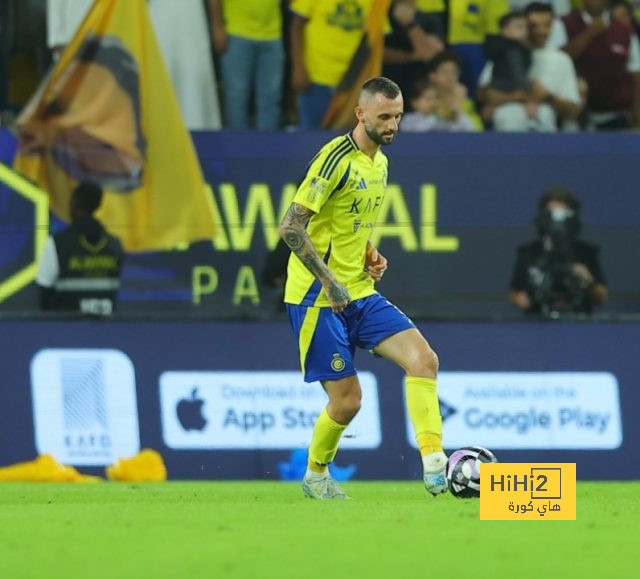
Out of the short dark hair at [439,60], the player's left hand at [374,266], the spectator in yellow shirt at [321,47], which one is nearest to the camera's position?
the player's left hand at [374,266]

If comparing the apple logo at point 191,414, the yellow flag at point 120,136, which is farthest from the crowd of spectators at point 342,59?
the apple logo at point 191,414

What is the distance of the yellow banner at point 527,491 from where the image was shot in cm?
757

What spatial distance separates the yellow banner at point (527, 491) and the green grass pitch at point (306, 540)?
8cm

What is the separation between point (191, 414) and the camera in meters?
12.9

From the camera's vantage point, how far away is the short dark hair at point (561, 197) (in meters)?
13.4

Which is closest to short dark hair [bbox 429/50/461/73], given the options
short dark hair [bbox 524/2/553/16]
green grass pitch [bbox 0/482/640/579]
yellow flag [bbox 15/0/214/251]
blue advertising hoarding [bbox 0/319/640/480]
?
short dark hair [bbox 524/2/553/16]

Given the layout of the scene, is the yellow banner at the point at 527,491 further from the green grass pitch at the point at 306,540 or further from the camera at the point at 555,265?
the camera at the point at 555,265

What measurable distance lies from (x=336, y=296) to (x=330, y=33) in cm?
560

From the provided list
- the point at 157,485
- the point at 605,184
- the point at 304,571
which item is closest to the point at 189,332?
the point at 157,485

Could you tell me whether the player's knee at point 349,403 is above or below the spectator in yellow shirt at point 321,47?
below

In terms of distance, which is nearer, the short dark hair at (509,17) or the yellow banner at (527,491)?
the yellow banner at (527,491)

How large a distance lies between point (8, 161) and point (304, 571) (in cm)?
784

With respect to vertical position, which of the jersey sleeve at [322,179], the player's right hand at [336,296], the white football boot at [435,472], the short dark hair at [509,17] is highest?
the short dark hair at [509,17]

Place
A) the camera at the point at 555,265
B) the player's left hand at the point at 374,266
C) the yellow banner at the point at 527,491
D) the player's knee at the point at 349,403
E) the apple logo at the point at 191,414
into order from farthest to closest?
the camera at the point at 555,265 → the apple logo at the point at 191,414 → the player's left hand at the point at 374,266 → the player's knee at the point at 349,403 → the yellow banner at the point at 527,491
